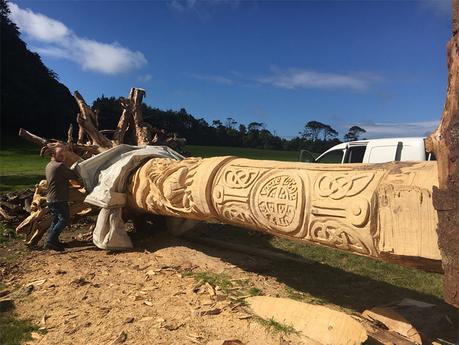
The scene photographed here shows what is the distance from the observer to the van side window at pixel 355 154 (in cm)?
852

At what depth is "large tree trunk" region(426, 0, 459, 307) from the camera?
1.94 meters

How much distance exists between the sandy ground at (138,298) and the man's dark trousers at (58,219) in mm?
213

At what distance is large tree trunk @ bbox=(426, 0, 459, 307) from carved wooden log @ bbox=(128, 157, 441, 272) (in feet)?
0.54

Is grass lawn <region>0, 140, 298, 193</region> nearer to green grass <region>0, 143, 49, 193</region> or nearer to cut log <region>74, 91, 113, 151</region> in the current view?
green grass <region>0, 143, 49, 193</region>

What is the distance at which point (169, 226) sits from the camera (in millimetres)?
5641

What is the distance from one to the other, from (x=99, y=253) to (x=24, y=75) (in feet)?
88.1

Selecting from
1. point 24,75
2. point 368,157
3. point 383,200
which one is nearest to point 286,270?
point 383,200

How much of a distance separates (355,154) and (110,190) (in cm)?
549

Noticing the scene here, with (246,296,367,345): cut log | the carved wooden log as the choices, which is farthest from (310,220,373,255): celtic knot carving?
(246,296,367,345): cut log

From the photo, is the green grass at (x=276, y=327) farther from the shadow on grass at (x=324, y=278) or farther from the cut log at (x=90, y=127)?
the cut log at (x=90, y=127)

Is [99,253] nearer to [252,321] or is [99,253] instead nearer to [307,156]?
[252,321]

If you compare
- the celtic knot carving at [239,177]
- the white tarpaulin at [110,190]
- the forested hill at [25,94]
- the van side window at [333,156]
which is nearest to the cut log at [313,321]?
the celtic knot carving at [239,177]

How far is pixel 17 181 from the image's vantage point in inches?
435

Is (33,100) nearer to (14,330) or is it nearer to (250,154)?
(250,154)
